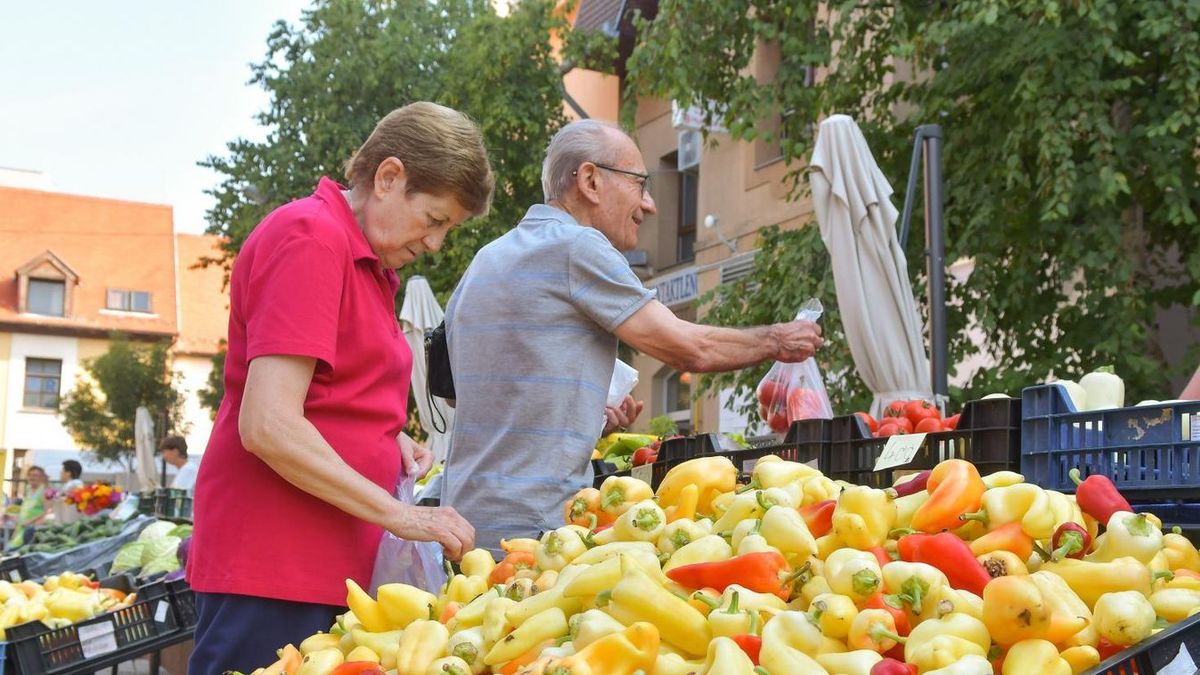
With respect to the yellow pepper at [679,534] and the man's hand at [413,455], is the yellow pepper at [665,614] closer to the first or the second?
the yellow pepper at [679,534]

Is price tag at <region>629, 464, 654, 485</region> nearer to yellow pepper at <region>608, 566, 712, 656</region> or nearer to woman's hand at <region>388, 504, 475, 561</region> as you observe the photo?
woman's hand at <region>388, 504, 475, 561</region>

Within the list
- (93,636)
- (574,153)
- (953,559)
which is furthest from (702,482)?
(93,636)

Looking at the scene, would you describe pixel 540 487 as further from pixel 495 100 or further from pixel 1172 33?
pixel 495 100

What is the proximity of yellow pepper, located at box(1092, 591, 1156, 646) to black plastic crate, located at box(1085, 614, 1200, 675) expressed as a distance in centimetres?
2

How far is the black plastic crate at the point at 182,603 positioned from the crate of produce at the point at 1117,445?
3.57m

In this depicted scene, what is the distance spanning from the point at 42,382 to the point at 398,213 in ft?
155

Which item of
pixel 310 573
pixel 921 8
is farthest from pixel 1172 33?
pixel 310 573

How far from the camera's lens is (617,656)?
5.97 ft

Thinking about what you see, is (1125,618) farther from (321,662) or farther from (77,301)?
(77,301)

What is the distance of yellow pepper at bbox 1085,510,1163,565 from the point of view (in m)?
2.07

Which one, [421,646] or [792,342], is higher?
[792,342]

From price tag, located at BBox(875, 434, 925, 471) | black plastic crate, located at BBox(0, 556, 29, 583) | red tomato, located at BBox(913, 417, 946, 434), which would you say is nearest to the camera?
price tag, located at BBox(875, 434, 925, 471)

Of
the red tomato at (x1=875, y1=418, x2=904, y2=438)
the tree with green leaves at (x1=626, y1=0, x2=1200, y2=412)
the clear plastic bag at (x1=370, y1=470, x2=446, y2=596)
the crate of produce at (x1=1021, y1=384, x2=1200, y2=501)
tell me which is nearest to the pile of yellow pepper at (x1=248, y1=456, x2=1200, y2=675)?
the crate of produce at (x1=1021, y1=384, x2=1200, y2=501)

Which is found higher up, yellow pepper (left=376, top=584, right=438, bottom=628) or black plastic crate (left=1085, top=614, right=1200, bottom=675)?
black plastic crate (left=1085, top=614, right=1200, bottom=675)
